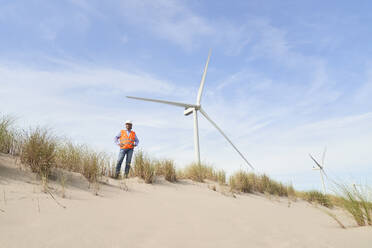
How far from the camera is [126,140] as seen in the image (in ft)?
29.4

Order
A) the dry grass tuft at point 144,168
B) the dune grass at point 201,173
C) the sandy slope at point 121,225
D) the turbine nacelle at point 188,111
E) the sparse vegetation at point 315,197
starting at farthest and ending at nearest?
the turbine nacelle at point 188,111, the sparse vegetation at point 315,197, the dune grass at point 201,173, the dry grass tuft at point 144,168, the sandy slope at point 121,225

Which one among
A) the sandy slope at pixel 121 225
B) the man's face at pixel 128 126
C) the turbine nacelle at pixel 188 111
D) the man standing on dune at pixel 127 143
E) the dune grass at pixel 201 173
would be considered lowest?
the sandy slope at pixel 121 225

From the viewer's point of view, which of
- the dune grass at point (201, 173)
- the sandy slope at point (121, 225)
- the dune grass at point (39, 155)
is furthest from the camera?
the dune grass at point (201, 173)

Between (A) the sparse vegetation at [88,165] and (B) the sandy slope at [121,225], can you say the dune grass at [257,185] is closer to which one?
(A) the sparse vegetation at [88,165]

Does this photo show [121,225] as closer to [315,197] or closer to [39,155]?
[39,155]

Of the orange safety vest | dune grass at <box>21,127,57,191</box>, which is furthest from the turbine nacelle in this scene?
dune grass at <box>21,127,57,191</box>

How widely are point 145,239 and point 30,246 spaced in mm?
1184

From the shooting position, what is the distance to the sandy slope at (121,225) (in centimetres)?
287

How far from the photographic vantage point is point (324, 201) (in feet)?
44.8

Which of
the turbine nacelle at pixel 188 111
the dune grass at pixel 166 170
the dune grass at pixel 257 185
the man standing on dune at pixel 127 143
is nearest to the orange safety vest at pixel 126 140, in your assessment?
the man standing on dune at pixel 127 143

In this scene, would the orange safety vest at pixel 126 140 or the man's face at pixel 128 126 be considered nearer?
the orange safety vest at pixel 126 140

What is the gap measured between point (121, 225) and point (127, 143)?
5657 millimetres

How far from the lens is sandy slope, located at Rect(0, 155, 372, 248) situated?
9.42ft

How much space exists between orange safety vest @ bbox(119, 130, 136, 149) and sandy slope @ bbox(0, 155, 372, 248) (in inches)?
142
